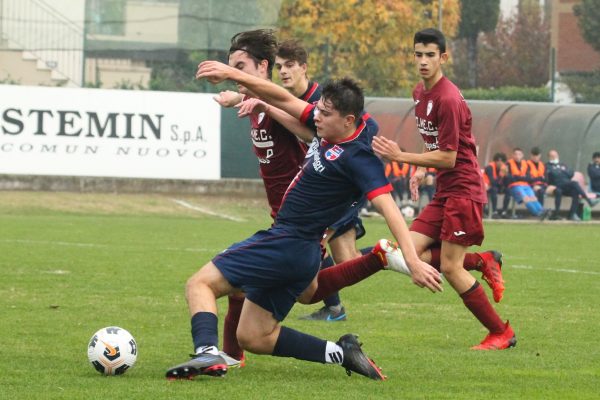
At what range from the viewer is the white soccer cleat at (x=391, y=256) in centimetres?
720

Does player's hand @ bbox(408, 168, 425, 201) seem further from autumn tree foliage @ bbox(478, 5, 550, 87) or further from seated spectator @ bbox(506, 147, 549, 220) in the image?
autumn tree foliage @ bbox(478, 5, 550, 87)

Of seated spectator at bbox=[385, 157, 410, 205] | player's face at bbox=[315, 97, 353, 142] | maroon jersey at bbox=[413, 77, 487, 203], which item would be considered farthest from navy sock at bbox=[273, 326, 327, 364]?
seated spectator at bbox=[385, 157, 410, 205]

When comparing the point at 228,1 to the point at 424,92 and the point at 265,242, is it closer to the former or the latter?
the point at 424,92

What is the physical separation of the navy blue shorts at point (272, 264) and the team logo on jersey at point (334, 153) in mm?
483

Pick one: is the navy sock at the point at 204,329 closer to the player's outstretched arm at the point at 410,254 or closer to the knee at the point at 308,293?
the knee at the point at 308,293

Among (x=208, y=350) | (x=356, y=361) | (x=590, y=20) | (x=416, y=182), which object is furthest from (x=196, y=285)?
(x=590, y=20)

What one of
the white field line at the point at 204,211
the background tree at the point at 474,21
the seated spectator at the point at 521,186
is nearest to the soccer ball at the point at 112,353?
the white field line at the point at 204,211

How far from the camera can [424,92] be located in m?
9.12

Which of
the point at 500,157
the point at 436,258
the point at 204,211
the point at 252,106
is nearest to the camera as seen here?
the point at 252,106

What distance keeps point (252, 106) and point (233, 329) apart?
144 centimetres

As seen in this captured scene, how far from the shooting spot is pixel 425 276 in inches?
265

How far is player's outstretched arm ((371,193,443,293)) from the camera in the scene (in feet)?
22.1

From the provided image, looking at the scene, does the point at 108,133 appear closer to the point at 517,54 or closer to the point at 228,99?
the point at 228,99

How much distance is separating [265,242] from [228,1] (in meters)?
23.2
